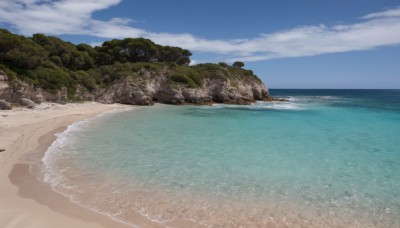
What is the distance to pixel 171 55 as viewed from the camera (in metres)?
61.3

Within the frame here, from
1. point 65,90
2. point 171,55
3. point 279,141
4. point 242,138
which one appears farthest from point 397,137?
point 171,55

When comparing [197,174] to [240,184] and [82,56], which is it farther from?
[82,56]

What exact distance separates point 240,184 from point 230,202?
4.97 ft

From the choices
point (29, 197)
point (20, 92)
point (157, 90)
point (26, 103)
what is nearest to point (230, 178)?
point (29, 197)

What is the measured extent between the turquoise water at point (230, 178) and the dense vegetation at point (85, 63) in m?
19.5

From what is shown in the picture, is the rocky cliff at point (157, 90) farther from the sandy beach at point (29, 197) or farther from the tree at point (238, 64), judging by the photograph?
the sandy beach at point (29, 197)

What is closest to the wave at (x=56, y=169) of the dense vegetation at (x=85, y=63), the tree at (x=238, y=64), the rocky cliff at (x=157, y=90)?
the rocky cliff at (x=157, y=90)

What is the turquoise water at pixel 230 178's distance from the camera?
7664 mm

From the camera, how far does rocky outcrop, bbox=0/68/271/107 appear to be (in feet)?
95.5

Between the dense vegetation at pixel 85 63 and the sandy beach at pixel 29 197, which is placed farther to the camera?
the dense vegetation at pixel 85 63

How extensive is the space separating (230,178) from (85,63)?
42215mm

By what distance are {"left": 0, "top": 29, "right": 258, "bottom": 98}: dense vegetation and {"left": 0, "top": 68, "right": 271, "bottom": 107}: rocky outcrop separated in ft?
2.66

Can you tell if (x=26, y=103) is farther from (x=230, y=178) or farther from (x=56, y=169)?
(x=230, y=178)

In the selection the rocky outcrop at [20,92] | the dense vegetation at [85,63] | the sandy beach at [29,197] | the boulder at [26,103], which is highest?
the dense vegetation at [85,63]
